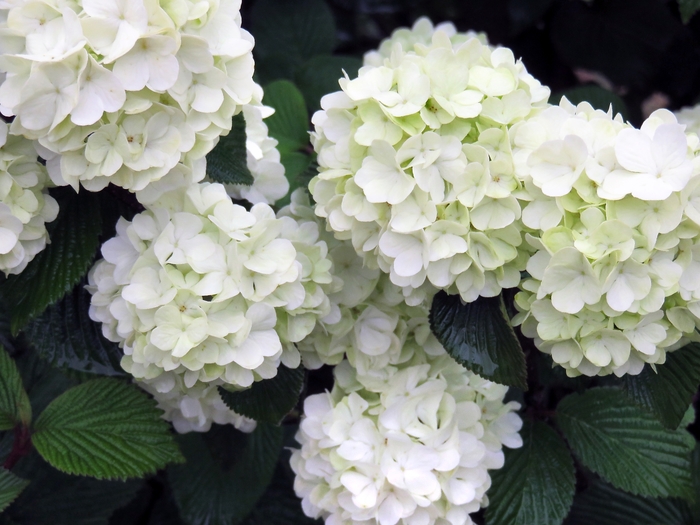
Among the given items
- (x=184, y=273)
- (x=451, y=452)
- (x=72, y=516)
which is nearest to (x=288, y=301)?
(x=184, y=273)

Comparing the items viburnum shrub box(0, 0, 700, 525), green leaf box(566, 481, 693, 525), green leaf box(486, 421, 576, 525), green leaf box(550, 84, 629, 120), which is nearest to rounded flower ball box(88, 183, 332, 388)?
viburnum shrub box(0, 0, 700, 525)

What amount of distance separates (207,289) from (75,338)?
231 mm

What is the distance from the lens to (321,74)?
1205 millimetres

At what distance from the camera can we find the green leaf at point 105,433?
0.71 metres

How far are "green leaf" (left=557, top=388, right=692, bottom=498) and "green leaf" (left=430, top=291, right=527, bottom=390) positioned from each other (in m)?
0.20

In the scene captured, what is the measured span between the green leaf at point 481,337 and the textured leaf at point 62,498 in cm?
54

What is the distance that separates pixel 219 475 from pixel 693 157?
2.40ft

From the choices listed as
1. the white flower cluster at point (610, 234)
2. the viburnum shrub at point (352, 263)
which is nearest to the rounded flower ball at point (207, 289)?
the viburnum shrub at point (352, 263)

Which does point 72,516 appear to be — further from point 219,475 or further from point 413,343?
point 413,343

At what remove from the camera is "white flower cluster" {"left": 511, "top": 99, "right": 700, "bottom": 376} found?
1.88ft

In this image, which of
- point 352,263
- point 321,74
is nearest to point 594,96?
point 321,74

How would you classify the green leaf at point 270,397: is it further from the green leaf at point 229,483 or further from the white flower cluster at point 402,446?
the green leaf at point 229,483

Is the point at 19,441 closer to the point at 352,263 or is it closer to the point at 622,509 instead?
the point at 352,263

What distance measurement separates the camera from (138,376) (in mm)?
661
